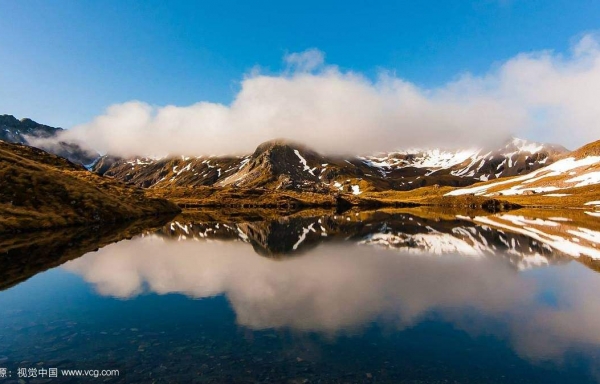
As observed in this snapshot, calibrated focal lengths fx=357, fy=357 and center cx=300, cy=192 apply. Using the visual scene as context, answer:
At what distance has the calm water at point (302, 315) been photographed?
20703mm

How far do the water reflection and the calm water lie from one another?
0.74 feet

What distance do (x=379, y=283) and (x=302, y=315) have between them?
13872 mm

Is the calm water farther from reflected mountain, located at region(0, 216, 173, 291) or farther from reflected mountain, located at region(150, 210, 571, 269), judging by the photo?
reflected mountain, located at region(150, 210, 571, 269)

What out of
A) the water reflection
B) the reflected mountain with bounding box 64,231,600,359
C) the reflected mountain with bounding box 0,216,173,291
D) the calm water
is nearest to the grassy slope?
the reflected mountain with bounding box 0,216,173,291

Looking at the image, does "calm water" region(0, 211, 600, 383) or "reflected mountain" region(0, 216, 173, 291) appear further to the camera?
"reflected mountain" region(0, 216, 173, 291)

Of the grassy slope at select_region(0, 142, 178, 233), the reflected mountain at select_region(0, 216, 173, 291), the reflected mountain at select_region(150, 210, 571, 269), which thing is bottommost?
the reflected mountain at select_region(150, 210, 571, 269)

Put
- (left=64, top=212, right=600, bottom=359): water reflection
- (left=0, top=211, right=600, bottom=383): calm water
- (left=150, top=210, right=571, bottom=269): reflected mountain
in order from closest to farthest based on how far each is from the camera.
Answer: (left=0, top=211, right=600, bottom=383): calm water < (left=64, top=212, right=600, bottom=359): water reflection < (left=150, top=210, right=571, bottom=269): reflected mountain

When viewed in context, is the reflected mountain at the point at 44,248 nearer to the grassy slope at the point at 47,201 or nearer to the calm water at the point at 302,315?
the calm water at the point at 302,315

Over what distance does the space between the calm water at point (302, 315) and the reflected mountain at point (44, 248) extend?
1.26ft

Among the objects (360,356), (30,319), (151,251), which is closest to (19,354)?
(30,319)

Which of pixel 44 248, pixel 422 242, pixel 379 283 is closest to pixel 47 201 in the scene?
pixel 44 248

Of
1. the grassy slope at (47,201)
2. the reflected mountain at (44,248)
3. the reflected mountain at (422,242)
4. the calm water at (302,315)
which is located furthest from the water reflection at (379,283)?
the grassy slope at (47,201)

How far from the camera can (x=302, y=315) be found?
29344mm

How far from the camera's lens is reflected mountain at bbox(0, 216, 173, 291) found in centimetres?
4460
